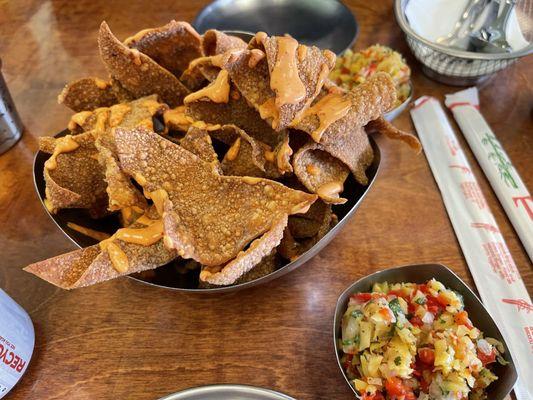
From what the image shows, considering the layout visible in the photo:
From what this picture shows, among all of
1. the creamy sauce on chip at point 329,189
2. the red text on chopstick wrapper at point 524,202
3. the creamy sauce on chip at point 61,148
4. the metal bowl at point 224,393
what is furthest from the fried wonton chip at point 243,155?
the red text on chopstick wrapper at point 524,202

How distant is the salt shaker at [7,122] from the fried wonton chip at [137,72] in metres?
0.51

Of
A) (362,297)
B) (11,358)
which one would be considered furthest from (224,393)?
(11,358)

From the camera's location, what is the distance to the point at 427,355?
0.78 metres

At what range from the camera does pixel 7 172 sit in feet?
4.39

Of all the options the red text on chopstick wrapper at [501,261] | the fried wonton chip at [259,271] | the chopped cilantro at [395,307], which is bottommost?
the red text on chopstick wrapper at [501,261]

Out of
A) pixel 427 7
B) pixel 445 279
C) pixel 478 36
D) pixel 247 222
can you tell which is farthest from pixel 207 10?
pixel 445 279

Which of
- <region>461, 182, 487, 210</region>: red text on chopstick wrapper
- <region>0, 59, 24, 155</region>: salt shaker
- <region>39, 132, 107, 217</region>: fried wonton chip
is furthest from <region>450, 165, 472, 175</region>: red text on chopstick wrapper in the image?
<region>0, 59, 24, 155</region>: salt shaker

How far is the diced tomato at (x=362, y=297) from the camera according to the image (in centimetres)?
89

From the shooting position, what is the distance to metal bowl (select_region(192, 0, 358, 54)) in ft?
5.42

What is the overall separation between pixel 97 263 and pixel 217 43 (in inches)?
22.1

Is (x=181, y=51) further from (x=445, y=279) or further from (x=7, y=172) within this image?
(x=445, y=279)

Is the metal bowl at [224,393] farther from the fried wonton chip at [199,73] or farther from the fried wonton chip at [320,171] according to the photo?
the fried wonton chip at [199,73]

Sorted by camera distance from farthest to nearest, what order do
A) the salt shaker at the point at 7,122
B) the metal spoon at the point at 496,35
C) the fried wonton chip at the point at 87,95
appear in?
the metal spoon at the point at 496,35 → the salt shaker at the point at 7,122 → the fried wonton chip at the point at 87,95

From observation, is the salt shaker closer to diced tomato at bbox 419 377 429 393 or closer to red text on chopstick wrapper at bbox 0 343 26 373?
red text on chopstick wrapper at bbox 0 343 26 373
